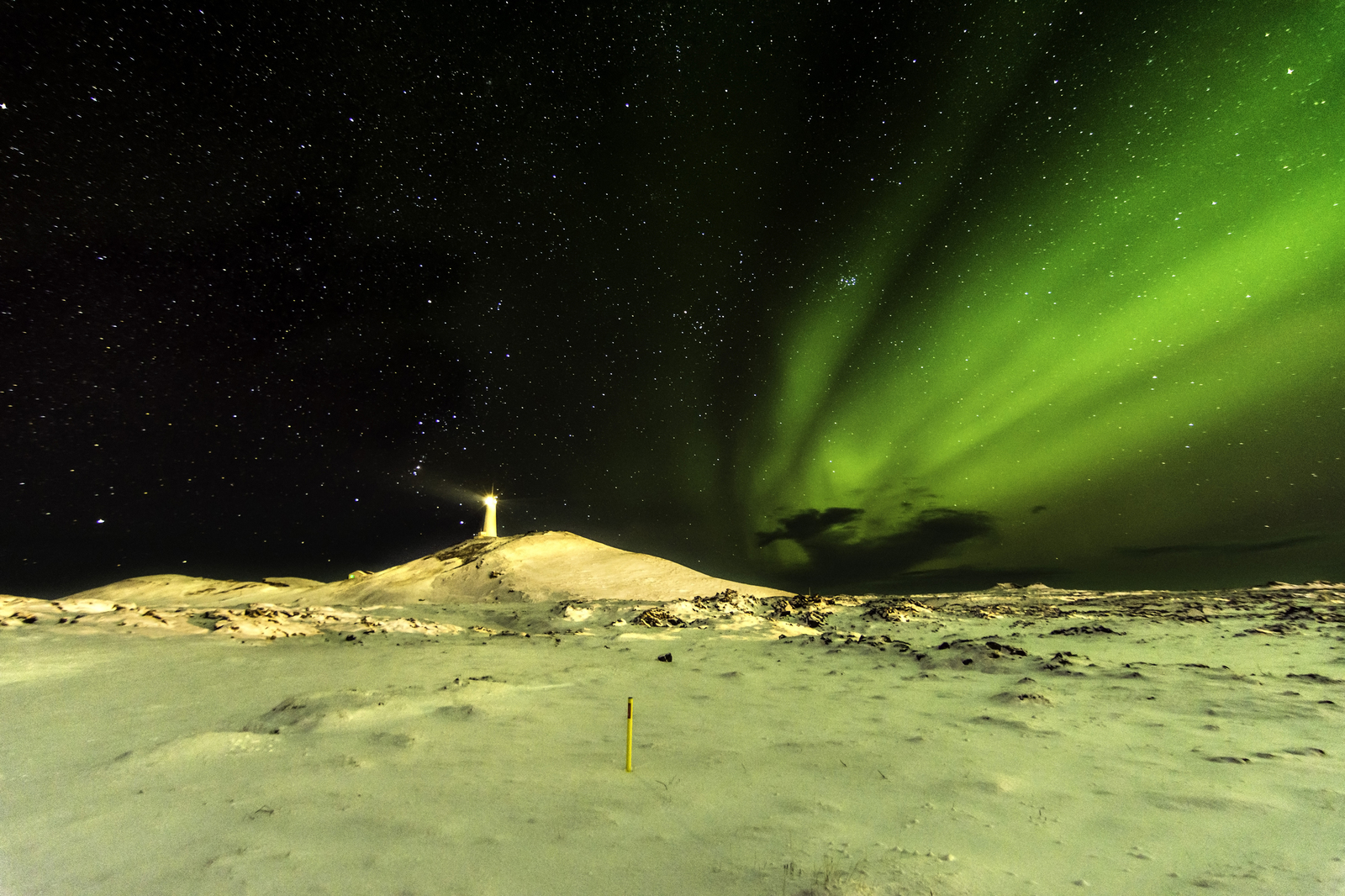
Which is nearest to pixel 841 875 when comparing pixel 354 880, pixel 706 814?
pixel 706 814

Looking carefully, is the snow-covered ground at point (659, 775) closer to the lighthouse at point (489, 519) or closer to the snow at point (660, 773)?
the snow at point (660, 773)

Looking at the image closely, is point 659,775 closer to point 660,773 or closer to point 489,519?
point 660,773

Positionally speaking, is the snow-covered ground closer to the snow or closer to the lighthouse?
the snow

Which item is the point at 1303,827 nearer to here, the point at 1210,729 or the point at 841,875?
the point at 1210,729

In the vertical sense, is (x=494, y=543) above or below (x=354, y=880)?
above

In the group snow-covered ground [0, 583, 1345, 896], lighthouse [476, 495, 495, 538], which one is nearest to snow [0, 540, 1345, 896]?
snow-covered ground [0, 583, 1345, 896]

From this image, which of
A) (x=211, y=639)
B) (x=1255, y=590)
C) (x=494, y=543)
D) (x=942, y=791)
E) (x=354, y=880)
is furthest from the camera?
(x=494, y=543)

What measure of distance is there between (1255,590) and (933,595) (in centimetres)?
1256

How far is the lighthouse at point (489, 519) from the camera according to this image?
35.0m

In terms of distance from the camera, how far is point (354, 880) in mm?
2873

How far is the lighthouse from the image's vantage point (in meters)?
35.0

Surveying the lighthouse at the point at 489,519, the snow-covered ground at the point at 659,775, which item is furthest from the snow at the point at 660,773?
the lighthouse at the point at 489,519

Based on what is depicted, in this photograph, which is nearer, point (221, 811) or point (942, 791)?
point (221, 811)

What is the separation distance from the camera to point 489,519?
36.5 metres
